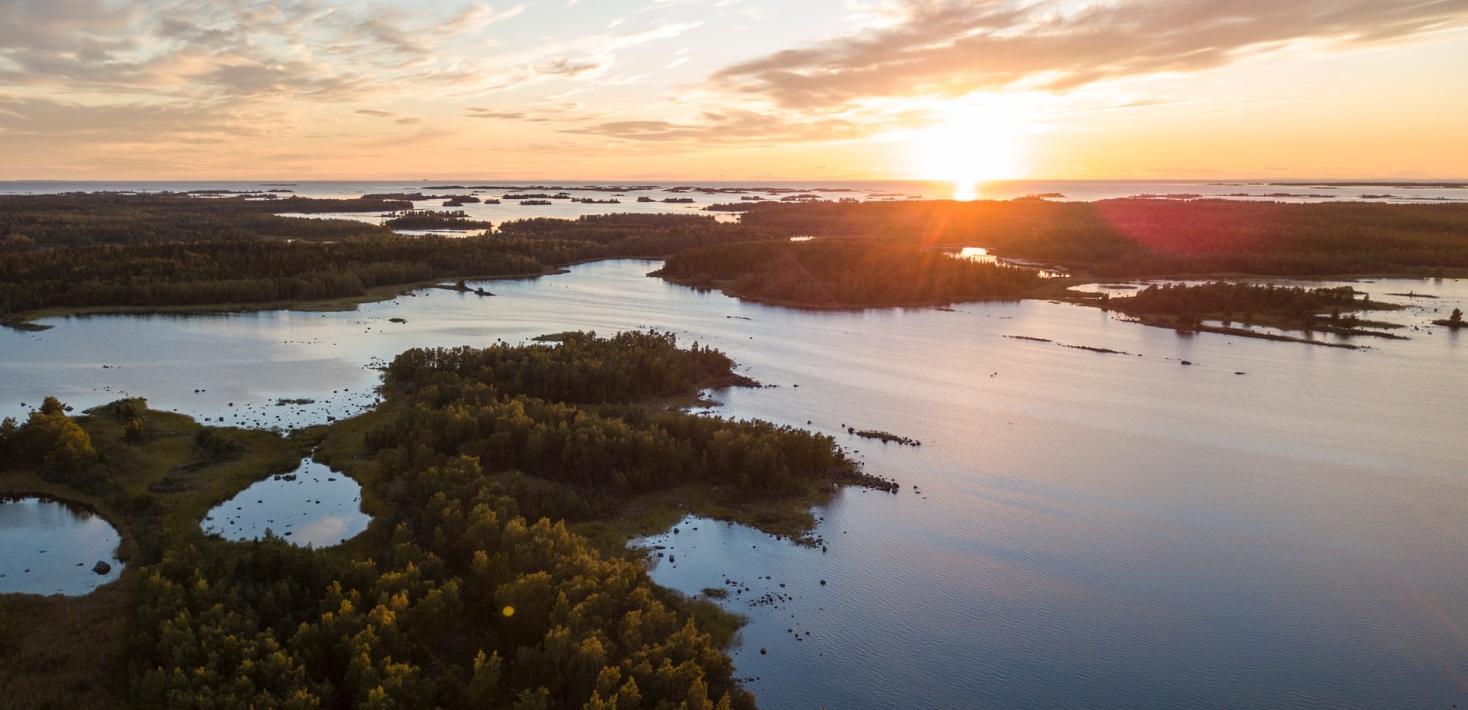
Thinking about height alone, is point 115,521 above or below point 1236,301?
below

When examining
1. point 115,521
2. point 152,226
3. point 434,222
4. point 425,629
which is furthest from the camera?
point 434,222

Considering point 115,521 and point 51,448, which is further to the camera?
point 51,448

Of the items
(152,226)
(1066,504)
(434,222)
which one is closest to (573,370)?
(1066,504)

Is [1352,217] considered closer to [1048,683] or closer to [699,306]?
[699,306]

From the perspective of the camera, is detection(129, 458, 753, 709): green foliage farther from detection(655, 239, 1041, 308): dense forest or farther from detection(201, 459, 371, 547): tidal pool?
detection(655, 239, 1041, 308): dense forest

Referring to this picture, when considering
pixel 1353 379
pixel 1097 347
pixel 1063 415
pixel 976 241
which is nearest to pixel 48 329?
pixel 1063 415

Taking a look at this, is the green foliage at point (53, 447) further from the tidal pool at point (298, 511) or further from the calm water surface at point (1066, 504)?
the calm water surface at point (1066, 504)

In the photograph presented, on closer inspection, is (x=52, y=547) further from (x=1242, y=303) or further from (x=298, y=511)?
(x=1242, y=303)
